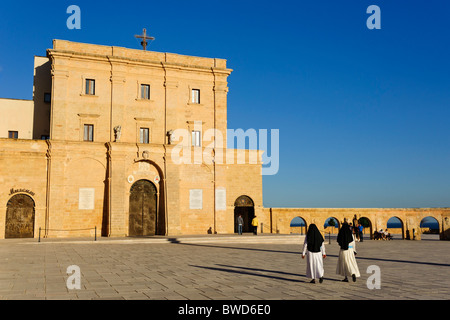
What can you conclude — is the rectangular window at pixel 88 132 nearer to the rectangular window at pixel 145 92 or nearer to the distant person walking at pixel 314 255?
the rectangular window at pixel 145 92

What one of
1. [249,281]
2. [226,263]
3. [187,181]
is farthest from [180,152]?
[249,281]

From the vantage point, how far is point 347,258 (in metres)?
11.9

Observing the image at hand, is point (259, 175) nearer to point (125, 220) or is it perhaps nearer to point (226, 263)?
point (125, 220)

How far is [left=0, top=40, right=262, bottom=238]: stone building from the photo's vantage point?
97.6ft

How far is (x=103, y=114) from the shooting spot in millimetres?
32562

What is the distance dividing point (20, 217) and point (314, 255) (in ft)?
78.8

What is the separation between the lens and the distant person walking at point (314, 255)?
448 inches

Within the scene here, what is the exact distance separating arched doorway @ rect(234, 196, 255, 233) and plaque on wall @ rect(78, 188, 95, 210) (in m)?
11.5

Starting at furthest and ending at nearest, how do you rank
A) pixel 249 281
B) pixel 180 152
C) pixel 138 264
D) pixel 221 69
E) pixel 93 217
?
pixel 221 69 < pixel 180 152 < pixel 93 217 < pixel 138 264 < pixel 249 281

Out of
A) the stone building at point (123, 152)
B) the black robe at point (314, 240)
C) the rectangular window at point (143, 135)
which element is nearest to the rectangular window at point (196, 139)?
the stone building at point (123, 152)

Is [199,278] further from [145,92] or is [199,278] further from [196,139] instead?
[145,92]

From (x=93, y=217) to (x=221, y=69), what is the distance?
15904 millimetres

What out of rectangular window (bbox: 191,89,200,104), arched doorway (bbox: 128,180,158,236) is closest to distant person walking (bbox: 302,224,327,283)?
arched doorway (bbox: 128,180,158,236)

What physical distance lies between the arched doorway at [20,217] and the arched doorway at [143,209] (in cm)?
685
